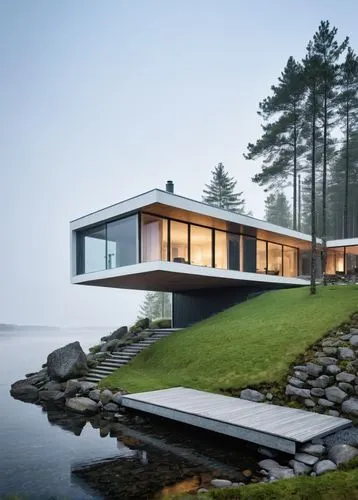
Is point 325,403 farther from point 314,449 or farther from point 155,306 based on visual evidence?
point 155,306

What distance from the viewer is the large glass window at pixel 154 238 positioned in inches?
631

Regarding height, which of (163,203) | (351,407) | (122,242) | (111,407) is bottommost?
(111,407)

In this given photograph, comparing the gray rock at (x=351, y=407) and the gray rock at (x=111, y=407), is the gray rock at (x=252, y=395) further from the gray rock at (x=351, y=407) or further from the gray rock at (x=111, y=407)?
the gray rock at (x=111, y=407)

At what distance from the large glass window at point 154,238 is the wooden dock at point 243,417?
244 inches

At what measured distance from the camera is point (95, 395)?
A: 12.8 metres

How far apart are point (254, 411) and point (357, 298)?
8.74 meters

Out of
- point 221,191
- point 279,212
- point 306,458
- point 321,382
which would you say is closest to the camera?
point 306,458

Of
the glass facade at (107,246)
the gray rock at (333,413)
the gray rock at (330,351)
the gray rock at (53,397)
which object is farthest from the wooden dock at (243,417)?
the glass facade at (107,246)

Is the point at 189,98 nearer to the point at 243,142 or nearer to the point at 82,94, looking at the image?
the point at 243,142

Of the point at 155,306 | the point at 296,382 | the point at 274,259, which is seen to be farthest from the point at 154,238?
the point at 155,306

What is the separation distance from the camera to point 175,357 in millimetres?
15109

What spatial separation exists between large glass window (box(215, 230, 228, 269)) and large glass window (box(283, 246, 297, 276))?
6860 mm

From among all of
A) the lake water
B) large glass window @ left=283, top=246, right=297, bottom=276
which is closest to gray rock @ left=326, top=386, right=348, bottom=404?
the lake water

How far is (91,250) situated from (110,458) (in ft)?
38.5
